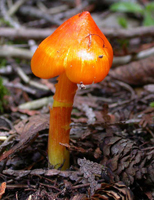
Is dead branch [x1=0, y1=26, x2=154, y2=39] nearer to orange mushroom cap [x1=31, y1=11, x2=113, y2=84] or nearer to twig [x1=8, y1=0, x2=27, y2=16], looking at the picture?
twig [x1=8, y1=0, x2=27, y2=16]

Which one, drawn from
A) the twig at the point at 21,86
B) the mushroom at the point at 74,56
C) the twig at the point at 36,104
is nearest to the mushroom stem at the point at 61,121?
the mushroom at the point at 74,56

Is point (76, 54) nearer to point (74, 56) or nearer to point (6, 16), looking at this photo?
point (74, 56)

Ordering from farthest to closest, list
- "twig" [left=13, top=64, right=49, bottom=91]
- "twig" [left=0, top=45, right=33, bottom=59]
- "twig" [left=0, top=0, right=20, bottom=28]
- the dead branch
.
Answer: "twig" [left=0, top=0, right=20, bottom=28]
the dead branch
"twig" [left=0, top=45, right=33, bottom=59]
"twig" [left=13, top=64, right=49, bottom=91]

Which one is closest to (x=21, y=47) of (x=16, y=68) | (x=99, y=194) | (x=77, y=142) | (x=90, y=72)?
(x=16, y=68)

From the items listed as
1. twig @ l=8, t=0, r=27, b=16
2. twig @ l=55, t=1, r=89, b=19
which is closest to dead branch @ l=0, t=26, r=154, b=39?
twig @ l=8, t=0, r=27, b=16

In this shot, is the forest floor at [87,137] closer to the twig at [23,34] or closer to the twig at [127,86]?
the twig at [127,86]

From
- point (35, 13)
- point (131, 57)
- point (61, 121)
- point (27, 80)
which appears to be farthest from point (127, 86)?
point (35, 13)

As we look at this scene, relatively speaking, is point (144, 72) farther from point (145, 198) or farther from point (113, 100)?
point (145, 198)
